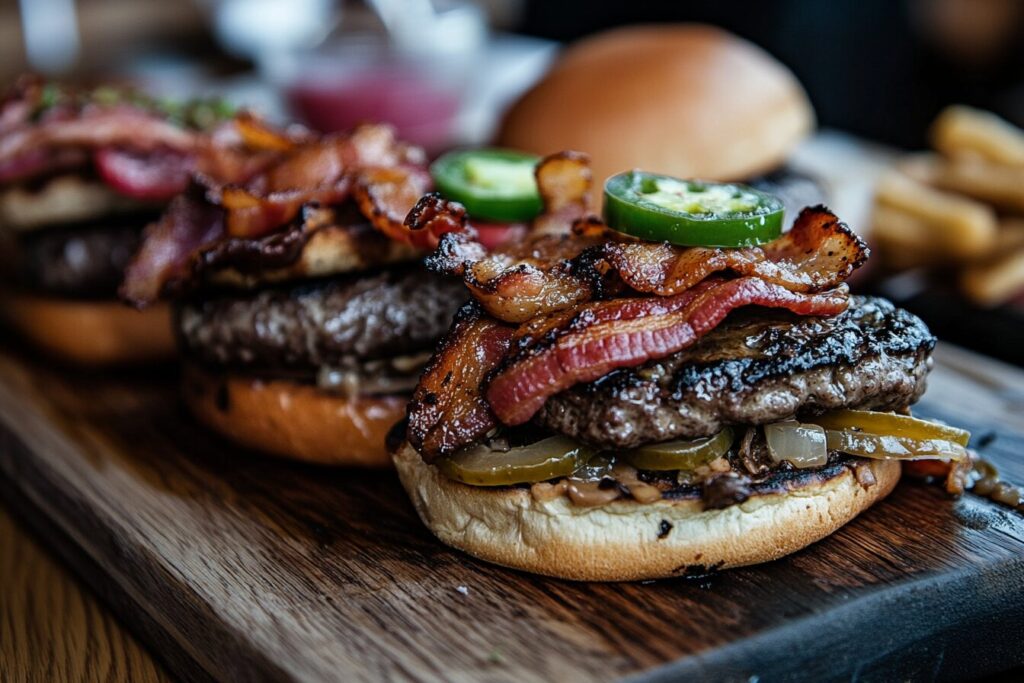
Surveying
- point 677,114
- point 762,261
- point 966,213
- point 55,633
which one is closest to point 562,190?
point 762,261

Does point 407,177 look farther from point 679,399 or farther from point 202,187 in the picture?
point 679,399

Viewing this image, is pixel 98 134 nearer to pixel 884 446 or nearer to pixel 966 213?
pixel 884 446

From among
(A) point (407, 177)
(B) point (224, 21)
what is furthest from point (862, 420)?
(B) point (224, 21)

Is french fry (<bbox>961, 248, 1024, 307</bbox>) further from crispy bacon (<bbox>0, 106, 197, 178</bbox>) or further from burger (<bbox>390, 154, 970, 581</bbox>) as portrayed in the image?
crispy bacon (<bbox>0, 106, 197, 178</bbox>)

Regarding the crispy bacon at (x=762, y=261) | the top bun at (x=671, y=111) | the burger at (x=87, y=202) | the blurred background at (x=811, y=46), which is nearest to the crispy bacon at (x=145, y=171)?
the burger at (x=87, y=202)

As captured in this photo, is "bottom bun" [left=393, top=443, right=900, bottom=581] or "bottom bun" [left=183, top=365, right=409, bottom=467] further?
"bottom bun" [left=183, top=365, right=409, bottom=467]

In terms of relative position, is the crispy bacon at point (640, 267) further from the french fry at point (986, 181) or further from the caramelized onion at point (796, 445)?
the french fry at point (986, 181)

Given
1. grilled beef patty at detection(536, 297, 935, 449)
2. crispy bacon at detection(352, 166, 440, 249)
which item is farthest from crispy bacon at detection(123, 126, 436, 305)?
grilled beef patty at detection(536, 297, 935, 449)
